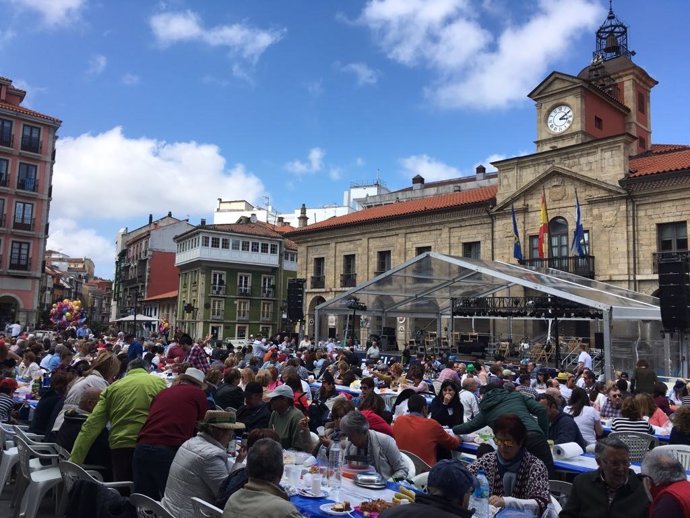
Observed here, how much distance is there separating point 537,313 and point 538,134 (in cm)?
1008

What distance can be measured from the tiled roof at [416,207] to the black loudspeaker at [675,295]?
1519 centimetres

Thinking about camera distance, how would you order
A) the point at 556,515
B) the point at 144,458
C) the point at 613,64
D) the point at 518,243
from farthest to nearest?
the point at 613,64 < the point at 518,243 < the point at 144,458 < the point at 556,515

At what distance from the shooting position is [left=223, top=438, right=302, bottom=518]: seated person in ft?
9.09

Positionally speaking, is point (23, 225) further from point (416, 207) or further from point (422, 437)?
point (422, 437)

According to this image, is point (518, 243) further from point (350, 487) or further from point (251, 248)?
point (251, 248)

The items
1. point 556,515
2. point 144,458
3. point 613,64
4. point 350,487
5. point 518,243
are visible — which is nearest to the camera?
point 556,515

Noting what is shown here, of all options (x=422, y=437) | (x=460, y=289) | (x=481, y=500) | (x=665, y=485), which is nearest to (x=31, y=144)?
(x=460, y=289)

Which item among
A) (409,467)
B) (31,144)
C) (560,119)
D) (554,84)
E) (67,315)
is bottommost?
(409,467)

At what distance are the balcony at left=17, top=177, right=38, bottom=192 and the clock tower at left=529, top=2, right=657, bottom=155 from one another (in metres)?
33.6

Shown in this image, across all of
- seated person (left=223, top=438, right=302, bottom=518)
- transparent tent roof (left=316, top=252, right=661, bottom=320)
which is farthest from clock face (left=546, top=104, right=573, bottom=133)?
seated person (left=223, top=438, right=302, bottom=518)

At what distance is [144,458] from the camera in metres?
4.23

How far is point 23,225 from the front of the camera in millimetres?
38531

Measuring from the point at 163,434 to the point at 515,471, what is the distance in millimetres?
2650

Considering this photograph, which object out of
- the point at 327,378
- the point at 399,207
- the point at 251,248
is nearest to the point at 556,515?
the point at 327,378
